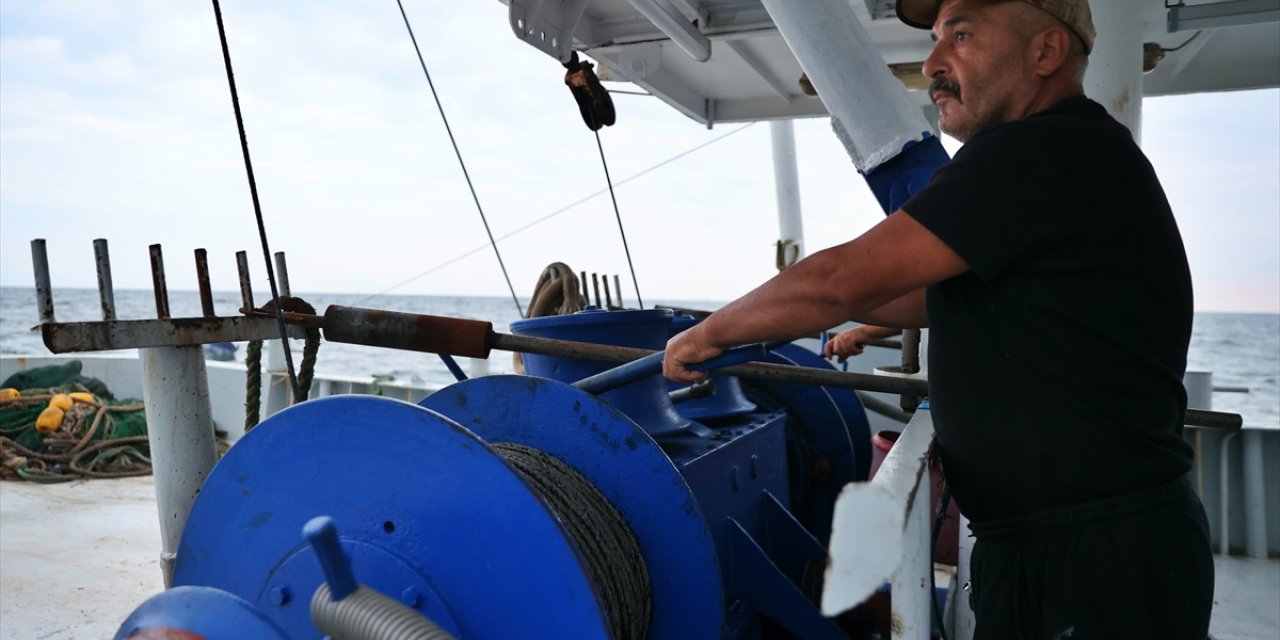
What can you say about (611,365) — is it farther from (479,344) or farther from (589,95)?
(589,95)

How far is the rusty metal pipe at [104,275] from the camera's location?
83.6 inches

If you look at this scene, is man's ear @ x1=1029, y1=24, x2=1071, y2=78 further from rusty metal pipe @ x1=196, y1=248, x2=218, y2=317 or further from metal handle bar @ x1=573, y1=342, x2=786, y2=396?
rusty metal pipe @ x1=196, y1=248, x2=218, y2=317

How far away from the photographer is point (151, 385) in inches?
86.8

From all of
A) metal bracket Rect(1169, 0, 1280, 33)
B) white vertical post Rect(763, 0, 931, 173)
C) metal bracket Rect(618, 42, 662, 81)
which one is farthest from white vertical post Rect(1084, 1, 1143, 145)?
metal bracket Rect(618, 42, 662, 81)

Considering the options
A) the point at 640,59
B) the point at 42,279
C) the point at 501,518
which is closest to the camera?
the point at 501,518

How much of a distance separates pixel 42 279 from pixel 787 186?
22.2ft

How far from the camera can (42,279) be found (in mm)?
2023

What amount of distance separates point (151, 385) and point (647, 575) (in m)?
1.31

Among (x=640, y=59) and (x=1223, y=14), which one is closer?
(x=1223, y=14)

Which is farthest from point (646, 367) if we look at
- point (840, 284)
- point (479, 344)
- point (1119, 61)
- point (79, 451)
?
point (79, 451)

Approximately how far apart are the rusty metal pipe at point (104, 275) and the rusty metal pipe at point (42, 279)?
10cm

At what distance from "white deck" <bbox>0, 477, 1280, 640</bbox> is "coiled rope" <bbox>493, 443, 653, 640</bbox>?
3.34m

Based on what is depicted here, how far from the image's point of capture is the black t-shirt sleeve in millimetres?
1388

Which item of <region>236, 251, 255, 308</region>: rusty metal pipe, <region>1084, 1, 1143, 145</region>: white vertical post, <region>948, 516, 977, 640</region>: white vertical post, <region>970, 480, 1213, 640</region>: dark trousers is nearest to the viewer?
<region>970, 480, 1213, 640</region>: dark trousers
